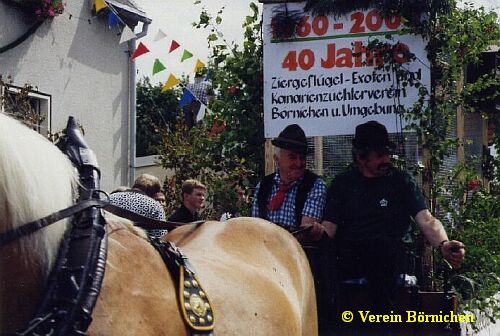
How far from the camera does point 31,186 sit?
2045 mm

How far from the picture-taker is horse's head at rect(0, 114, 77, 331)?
1.99 m

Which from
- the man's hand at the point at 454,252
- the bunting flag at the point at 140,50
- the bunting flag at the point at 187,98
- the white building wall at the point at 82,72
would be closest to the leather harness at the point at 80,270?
the man's hand at the point at 454,252

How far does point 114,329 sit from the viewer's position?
6.81 ft

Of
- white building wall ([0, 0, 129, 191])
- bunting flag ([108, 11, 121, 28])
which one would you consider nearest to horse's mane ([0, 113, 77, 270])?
white building wall ([0, 0, 129, 191])

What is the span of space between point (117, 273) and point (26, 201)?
0.35 m

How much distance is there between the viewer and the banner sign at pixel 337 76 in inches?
192

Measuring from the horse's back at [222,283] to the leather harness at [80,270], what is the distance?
61mm

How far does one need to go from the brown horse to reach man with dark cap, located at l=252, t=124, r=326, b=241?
1.33 m

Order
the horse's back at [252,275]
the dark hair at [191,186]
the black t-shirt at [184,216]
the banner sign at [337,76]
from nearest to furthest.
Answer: the horse's back at [252,275]
the banner sign at [337,76]
the black t-shirt at [184,216]
the dark hair at [191,186]

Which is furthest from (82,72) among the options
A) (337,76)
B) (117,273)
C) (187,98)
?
(117,273)

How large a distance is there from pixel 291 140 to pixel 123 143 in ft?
21.2

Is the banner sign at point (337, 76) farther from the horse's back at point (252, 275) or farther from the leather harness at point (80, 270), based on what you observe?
the leather harness at point (80, 270)

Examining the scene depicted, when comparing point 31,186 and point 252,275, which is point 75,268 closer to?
point 31,186

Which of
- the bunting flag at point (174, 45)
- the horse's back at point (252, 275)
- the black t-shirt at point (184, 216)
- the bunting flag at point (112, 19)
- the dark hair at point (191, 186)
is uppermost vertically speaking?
the bunting flag at point (112, 19)
